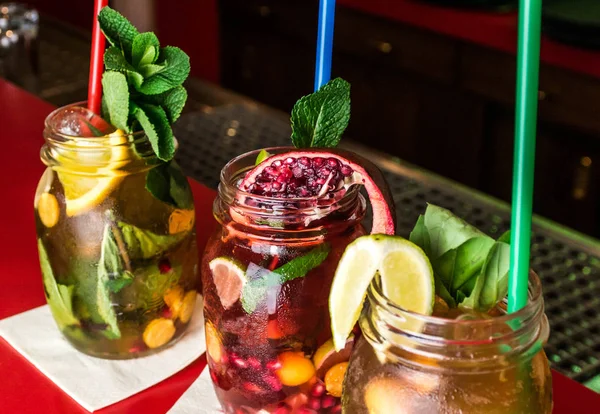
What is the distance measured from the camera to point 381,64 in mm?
2934

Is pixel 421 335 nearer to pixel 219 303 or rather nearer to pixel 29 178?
pixel 219 303

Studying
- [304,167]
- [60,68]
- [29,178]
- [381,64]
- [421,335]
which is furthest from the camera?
[381,64]

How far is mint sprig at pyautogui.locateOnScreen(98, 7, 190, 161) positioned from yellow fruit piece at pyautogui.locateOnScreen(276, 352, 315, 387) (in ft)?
0.71

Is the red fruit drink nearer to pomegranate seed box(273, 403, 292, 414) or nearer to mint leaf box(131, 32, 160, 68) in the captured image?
pomegranate seed box(273, 403, 292, 414)

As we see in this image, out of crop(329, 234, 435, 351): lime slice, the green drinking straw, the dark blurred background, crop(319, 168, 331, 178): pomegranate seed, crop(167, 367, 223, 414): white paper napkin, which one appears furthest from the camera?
the dark blurred background

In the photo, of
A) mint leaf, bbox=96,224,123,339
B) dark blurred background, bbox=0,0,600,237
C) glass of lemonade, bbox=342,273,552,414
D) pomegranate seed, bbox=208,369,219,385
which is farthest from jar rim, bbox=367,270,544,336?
dark blurred background, bbox=0,0,600,237

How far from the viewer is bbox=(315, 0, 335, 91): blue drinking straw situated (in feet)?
2.36

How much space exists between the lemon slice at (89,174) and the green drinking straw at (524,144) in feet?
1.29

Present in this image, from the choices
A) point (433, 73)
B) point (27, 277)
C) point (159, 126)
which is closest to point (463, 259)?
point (159, 126)

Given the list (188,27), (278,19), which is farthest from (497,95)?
(188,27)

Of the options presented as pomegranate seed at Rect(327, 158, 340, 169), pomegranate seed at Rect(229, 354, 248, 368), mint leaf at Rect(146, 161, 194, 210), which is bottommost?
pomegranate seed at Rect(229, 354, 248, 368)

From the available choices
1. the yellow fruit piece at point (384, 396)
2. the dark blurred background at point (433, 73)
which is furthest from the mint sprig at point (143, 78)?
the dark blurred background at point (433, 73)

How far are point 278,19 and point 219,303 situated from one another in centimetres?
269

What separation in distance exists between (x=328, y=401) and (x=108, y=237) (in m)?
0.26
